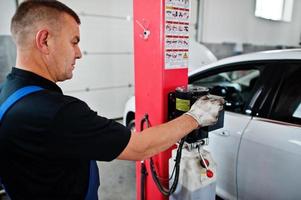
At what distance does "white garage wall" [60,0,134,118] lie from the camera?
383 centimetres

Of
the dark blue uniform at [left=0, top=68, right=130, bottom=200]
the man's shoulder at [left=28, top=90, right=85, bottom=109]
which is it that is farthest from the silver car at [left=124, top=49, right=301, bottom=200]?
the man's shoulder at [left=28, top=90, right=85, bottom=109]

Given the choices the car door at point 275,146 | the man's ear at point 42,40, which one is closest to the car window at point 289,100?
the car door at point 275,146

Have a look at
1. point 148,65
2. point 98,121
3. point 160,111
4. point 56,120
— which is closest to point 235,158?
point 160,111

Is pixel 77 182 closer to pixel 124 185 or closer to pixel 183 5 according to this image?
pixel 183 5

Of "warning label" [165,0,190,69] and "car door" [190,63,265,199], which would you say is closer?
"warning label" [165,0,190,69]

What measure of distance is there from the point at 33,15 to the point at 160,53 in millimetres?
647

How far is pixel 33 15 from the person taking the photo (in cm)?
90

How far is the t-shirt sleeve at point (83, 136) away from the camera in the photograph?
769mm

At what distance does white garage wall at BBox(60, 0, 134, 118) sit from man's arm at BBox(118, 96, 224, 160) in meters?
3.06

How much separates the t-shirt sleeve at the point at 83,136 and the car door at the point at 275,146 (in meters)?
1.12

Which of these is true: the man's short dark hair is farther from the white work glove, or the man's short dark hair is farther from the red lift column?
the white work glove

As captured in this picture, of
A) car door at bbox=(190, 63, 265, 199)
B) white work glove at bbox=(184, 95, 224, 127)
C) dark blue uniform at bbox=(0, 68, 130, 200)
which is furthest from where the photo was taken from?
car door at bbox=(190, 63, 265, 199)

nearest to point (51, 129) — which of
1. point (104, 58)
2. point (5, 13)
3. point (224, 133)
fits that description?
point (224, 133)

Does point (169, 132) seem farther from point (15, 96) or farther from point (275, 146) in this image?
point (275, 146)
